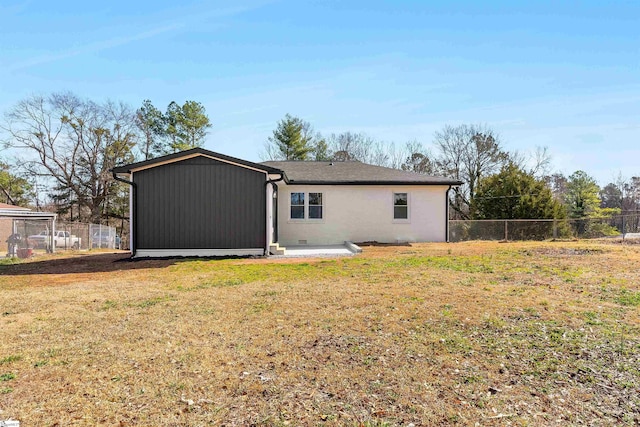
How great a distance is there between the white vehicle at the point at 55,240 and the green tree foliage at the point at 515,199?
23.2 m

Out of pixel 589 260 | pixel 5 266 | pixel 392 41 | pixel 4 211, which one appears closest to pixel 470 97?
pixel 392 41

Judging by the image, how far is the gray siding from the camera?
37.7 feet

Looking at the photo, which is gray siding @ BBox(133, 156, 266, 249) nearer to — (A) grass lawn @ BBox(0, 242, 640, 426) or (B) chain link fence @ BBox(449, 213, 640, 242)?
(A) grass lawn @ BBox(0, 242, 640, 426)

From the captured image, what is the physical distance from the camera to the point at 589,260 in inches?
387

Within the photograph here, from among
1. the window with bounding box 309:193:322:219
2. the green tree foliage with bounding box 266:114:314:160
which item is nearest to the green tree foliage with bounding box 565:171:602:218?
the green tree foliage with bounding box 266:114:314:160

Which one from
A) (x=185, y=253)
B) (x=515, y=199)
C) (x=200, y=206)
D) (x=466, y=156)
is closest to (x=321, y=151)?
(x=466, y=156)

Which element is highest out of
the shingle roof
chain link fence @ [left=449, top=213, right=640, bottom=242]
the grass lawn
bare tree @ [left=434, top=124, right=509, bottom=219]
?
bare tree @ [left=434, top=124, right=509, bottom=219]

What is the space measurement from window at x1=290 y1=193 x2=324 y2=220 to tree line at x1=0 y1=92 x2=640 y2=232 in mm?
11991

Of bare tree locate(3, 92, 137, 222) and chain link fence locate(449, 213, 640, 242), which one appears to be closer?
chain link fence locate(449, 213, 640, 242)

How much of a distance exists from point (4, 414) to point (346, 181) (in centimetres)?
1364

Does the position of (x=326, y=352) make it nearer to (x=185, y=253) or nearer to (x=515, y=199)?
(x=185, y=253)

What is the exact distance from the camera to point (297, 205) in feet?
51.1

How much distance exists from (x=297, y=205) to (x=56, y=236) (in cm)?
1448

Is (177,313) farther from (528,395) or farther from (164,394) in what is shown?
(528,395)
